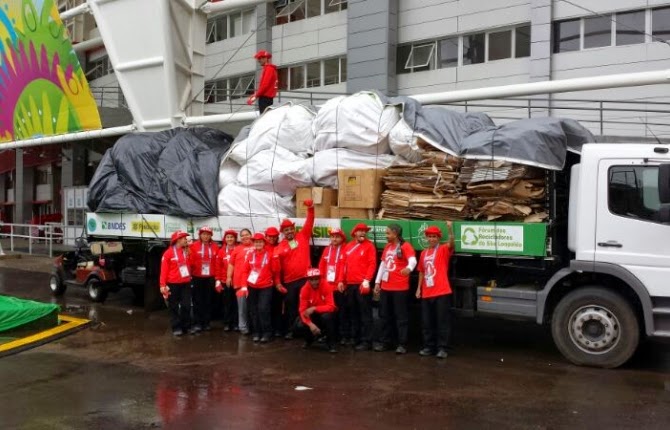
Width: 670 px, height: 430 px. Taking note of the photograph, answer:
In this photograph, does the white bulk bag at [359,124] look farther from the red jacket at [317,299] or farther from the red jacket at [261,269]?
the red jacket at [317,299]

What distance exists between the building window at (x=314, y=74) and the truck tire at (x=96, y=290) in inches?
507

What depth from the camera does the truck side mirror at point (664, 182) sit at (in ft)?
21.9

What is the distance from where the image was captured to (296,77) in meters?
24.3

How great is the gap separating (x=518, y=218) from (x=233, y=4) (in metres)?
10.2

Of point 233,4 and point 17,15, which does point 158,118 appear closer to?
point 233,4

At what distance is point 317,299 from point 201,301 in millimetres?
2335

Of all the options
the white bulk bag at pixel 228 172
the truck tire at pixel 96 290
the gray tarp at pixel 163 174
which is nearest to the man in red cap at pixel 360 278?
the white bulk bag at pixel 228 172

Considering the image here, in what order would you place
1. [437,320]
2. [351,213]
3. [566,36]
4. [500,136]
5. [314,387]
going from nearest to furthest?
[314,387], [500,136], [437,320], [351,213], [566,36]

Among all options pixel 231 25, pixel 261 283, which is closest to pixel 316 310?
pixel 261 283

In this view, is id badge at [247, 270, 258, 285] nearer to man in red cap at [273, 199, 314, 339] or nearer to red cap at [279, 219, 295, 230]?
man in red cap at [273, 199, 314, 339]

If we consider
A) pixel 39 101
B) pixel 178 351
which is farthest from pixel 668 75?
pixel 39 101

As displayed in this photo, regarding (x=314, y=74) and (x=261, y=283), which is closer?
(x=261, y=283)

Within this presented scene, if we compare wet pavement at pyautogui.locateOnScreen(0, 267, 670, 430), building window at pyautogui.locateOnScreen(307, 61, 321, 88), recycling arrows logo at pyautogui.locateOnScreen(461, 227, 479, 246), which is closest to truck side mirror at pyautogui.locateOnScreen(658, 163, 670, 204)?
wet pavement at pyautogui.locateOnScreen(0, 267, 670, 430)

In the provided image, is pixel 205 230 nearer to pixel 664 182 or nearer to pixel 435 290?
pixel 435 290
